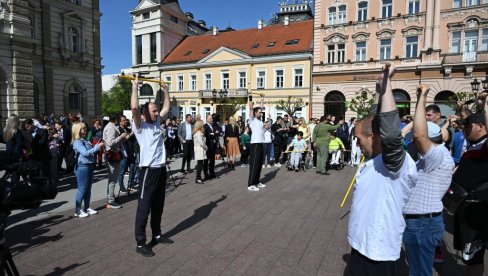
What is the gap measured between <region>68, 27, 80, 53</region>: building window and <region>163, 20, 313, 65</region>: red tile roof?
1510 centimetres

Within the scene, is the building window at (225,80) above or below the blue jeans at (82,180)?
above

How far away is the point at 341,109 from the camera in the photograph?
29.5 meters

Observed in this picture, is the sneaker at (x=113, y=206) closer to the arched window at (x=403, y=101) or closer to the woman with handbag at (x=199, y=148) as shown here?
the woman with handbag at (x=199, y=148)

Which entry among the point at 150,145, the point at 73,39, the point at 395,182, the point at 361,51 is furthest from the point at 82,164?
A: the point at 361,51

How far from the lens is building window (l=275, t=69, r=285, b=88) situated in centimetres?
3350

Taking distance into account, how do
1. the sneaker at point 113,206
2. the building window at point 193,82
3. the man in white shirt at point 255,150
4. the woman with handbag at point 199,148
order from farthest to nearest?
the building window at point 193,82 → the woman with handbag at point 199,148 → the man in white shirt at point 255,150 → the sneaker at point 113,206

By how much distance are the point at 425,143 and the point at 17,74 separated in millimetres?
18818

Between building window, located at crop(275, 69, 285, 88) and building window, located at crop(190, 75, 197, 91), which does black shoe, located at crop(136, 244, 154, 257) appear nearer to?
building window, located at crop(275, 69, 285, 88)

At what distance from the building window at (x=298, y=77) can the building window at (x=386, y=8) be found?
9239 mm

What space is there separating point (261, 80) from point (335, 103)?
9.39m

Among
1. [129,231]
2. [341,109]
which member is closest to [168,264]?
[129,231]

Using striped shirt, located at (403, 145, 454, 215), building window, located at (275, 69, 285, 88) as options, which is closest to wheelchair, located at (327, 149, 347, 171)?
striped shirt, located at (403, 145, 454, 215)

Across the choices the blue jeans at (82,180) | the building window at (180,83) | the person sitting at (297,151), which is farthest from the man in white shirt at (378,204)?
the building window at (180,83)

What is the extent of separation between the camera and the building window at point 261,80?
114 feet
